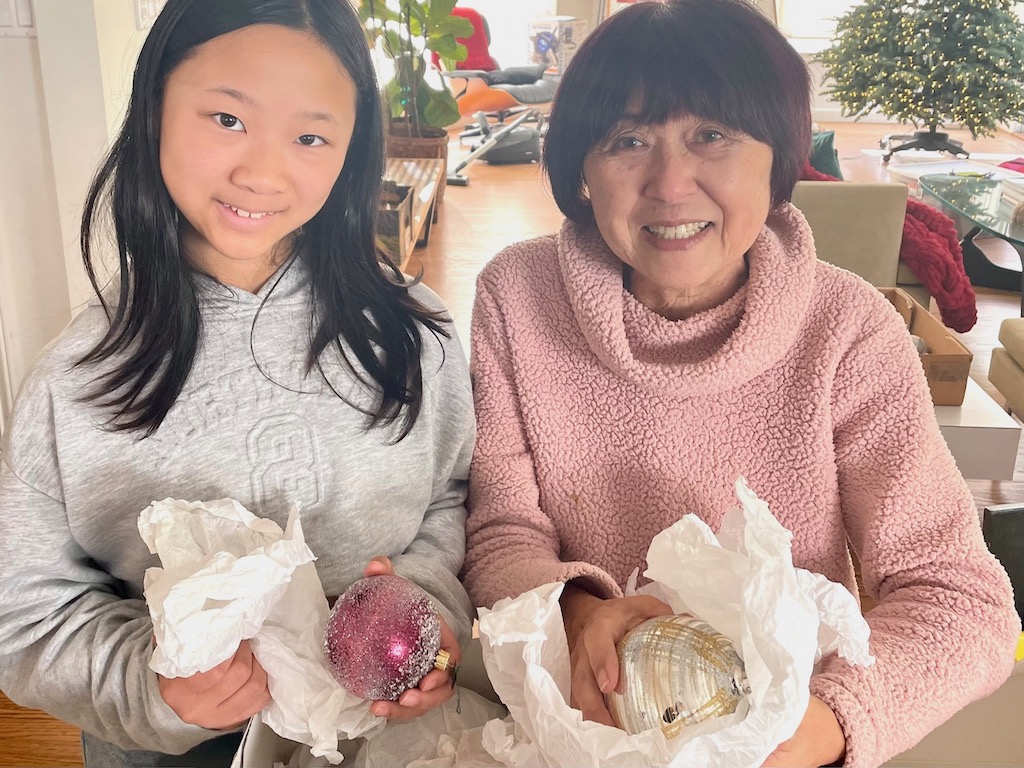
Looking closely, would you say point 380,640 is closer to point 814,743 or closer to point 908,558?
point 814,743

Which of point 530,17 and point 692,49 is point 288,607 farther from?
point 530,17

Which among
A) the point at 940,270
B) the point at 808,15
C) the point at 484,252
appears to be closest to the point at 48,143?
the point at 484,252

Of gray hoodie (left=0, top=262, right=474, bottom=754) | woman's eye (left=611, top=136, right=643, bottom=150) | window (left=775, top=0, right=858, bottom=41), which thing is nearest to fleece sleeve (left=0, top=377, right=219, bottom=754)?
gray hoodie (left=0, top=262, right=474, bottom=754)

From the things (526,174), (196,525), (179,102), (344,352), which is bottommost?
(526,174)

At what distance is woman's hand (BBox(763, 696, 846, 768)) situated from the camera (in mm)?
825

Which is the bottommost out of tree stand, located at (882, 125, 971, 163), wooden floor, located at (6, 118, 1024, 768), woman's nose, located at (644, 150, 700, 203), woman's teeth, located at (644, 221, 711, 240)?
wooden floor, located at (6, 118, 1024, 768)

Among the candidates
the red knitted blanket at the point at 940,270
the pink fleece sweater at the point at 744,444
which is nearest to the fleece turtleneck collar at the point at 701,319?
the pink fleece sweater at the point at 744,444

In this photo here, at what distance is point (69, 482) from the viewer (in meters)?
0.91

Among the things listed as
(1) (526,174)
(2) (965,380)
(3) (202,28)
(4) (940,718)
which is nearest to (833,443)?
(4) (940,718)

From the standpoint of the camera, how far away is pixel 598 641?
844mm

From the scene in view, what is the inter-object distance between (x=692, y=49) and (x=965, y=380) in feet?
5.62

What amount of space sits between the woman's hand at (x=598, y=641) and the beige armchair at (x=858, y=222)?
91.3 inches

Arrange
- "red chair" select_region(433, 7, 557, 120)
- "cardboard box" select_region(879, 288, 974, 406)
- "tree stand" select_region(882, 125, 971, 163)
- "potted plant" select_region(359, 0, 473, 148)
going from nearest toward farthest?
"cardboard box" select_region(879, 288, 974, 406) → "potted plant" select_region(359, 0, 473, 148) → "tree stand" select_region(882, 125, 971, 163) → "red chair" select_region(433, 7, 557, 120)

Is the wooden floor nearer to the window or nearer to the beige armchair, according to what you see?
the beige armchair
